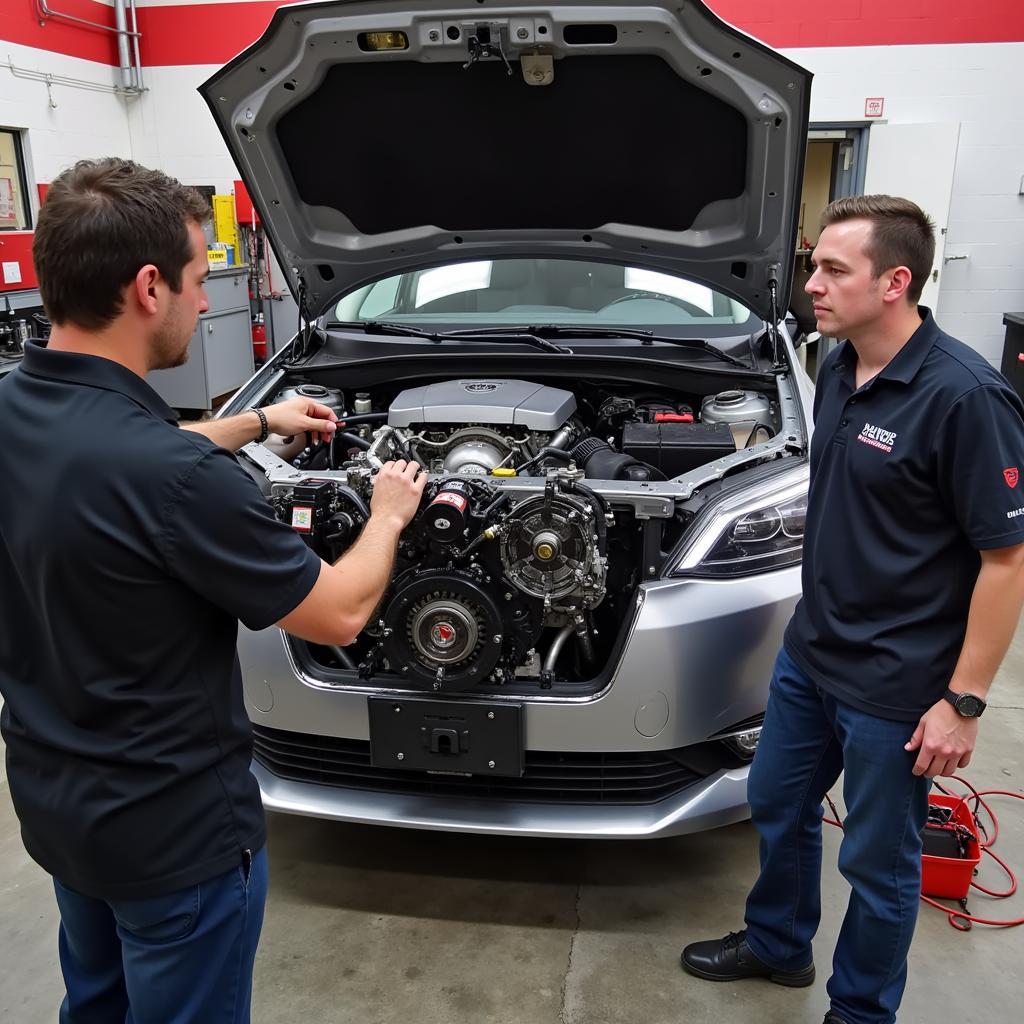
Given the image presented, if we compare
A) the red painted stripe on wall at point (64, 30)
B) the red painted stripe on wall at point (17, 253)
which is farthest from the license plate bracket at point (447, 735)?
the red painted stripe on wall at point (64, 30)

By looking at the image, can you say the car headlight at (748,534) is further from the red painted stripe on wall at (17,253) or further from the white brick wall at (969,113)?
the white brick wall at (969,113)

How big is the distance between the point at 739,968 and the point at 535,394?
1541 millimetres

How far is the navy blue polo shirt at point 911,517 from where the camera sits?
1.50m

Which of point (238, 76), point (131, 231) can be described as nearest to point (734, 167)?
point (238, 76)

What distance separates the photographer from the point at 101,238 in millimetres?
1114

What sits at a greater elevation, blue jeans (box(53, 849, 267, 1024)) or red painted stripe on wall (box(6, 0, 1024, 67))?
red painted stripe on wall (box(6, 0, 1024, 67))

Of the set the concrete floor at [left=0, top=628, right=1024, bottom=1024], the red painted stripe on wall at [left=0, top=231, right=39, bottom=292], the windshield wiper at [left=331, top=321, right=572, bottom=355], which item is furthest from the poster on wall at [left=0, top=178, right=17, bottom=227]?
the concrete floor at [left=0, top=628, right=1024, bottom=1024]

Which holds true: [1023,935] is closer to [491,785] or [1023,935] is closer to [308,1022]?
[491,785]

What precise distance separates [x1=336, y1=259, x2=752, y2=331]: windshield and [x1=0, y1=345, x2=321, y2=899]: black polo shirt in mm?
2154

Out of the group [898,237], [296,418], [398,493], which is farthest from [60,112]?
[898,237]

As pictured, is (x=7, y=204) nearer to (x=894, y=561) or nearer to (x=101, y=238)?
(x=101, y=238)

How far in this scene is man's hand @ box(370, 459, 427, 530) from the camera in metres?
1.59

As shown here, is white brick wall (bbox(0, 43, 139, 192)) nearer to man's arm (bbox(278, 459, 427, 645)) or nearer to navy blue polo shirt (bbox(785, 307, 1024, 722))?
man's arm (bbox(278, 459, 427, 645))

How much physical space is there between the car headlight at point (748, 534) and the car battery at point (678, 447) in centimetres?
31
